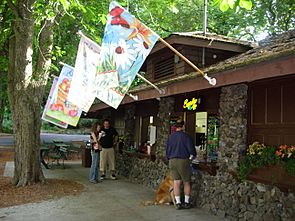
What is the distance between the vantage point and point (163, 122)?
997cm

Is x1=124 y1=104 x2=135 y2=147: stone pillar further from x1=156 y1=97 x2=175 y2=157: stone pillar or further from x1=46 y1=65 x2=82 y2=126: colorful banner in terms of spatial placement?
x1=46 y1=65 x2=82 y2=126: colorful banner

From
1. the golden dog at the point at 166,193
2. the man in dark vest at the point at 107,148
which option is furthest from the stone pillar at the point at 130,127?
the golden dog at the point at 166,193

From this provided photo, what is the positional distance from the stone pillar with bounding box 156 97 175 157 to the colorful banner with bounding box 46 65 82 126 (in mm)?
2296

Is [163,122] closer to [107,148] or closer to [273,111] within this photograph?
[107,148]

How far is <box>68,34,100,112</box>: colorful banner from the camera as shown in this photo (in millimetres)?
8477

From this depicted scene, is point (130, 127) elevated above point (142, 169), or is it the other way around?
point (130, 127)

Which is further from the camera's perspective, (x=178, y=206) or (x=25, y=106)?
(x=25, y=106)

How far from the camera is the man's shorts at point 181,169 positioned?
24.4 ft

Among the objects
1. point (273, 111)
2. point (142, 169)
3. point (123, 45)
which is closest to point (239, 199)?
point (273, 111)

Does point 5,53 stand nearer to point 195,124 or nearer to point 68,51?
point 68,51

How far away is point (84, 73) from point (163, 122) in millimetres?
2722

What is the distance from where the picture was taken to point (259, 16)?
1911cm

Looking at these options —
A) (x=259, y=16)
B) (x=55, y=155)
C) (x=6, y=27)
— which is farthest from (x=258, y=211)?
(x=259, y=16)

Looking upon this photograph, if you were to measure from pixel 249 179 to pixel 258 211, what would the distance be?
0.58 meters
